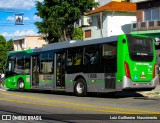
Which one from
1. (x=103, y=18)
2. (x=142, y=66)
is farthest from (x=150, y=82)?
(x=103, y=18)

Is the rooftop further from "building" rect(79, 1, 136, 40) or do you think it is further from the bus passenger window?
the bus passenger window

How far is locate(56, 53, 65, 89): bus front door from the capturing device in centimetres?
2322

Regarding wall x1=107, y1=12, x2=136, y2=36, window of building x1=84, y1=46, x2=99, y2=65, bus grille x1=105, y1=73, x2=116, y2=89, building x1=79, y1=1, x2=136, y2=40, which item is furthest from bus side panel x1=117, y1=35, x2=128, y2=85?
wall x1=107, y1=12, x2=136, y2=36

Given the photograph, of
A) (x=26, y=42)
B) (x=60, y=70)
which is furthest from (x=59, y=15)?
(x=26, y=42)

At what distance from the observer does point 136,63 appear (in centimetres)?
1953

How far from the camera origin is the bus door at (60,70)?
2322cm

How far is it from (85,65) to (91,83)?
104cm

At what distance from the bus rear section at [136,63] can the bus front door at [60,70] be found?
4.99m

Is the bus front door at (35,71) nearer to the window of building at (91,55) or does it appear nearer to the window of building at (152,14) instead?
the window of building at (91,55)

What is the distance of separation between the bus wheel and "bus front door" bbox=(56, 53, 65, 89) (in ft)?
4.44

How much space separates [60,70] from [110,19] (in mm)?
24753

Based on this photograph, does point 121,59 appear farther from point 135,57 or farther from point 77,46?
point 77,46

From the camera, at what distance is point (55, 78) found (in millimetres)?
23812

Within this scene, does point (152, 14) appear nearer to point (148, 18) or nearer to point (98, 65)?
point (148, 18)
